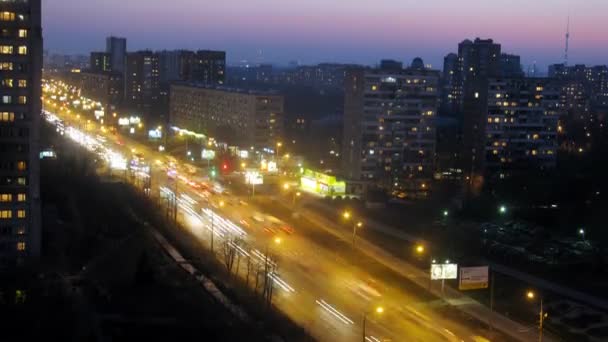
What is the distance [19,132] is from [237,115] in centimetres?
1936

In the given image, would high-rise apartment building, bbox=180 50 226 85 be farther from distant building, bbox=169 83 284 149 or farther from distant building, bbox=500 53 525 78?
distant building, bbox=500 53 525 78

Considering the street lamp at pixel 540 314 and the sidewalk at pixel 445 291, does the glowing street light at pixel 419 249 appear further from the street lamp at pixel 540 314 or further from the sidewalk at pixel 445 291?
the street lamp at pixel 540 314

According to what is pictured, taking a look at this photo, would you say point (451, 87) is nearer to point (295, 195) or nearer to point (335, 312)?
point (295, 195)

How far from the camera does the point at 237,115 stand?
115 ft

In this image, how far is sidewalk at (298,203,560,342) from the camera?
473 inches

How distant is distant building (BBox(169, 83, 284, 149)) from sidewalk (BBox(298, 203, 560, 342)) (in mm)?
14349

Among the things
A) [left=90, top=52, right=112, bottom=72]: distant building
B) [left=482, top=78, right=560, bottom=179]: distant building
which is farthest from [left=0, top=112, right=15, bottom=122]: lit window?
[left=90, top=52, right=112, bottom=72]: distant building

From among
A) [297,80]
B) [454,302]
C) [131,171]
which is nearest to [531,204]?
[454,302]

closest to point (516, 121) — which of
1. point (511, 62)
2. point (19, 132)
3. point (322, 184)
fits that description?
point (322, 184)

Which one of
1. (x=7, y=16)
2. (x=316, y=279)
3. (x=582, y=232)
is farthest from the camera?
(x=582, y=232)

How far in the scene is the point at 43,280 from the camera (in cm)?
1386

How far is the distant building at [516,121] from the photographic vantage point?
2838 cm

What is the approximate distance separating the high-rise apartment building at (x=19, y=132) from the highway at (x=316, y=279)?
12.1 feet

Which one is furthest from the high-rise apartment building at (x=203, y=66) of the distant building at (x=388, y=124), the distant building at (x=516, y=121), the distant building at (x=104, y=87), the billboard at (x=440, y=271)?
the billboard at (x=440, y=271)
